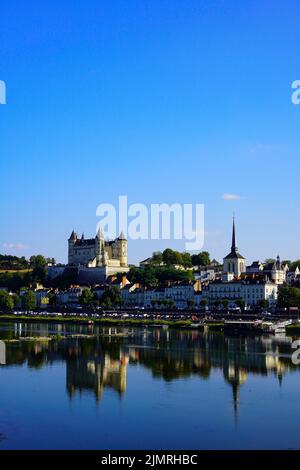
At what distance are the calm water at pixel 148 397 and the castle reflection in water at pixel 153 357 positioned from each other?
0.04m

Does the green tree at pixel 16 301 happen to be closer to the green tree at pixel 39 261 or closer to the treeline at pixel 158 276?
the treeline at pixel 158 276

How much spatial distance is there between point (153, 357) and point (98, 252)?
223 feet

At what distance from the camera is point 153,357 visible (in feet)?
94.9

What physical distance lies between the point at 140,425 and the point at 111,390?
4.91 meters

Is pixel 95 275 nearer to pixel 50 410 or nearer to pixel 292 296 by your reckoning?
pixel 292 296

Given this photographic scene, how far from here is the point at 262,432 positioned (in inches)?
613

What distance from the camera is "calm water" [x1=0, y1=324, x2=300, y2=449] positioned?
49.2 feet

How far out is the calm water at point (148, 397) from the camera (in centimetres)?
1498

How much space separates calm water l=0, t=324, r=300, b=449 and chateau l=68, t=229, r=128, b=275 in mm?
60769

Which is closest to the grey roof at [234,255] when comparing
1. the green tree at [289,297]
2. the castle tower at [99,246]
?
the green tree at [289,297]

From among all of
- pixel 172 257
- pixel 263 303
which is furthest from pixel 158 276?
pixel 263 303

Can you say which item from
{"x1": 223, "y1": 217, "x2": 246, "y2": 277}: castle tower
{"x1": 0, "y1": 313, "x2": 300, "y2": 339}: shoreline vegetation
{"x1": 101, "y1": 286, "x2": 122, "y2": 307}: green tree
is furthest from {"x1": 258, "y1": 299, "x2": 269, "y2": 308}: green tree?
{"x1": 101, "y1": 286, "x2": 122, "y2": 307}: green tree

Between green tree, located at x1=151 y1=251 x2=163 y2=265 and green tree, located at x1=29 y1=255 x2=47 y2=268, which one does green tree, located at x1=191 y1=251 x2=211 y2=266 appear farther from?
green tree, located at x1=29 y1=255 x2=47 y2=268
